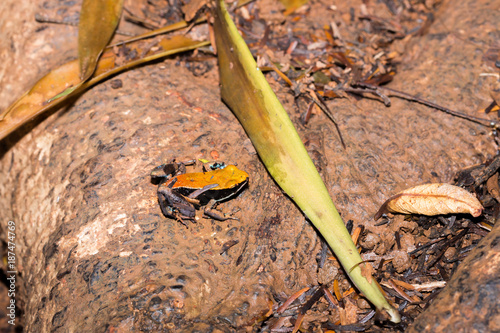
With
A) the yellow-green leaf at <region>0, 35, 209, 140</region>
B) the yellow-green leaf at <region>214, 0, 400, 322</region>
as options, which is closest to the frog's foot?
the yellow-green leaf at <region>214, 0, 400, 322</region>

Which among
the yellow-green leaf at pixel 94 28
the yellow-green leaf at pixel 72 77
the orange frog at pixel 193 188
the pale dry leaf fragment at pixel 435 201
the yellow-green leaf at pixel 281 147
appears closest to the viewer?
the yellow-green leaf at pixel 281 147

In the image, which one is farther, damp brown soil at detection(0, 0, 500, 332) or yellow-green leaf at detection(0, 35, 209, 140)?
yellow-green leaf at detection(0, 35, 209, 140)

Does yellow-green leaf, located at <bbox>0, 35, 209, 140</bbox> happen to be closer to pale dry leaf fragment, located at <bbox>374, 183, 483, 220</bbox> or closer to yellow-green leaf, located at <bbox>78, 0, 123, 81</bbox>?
yellow-green leaf, located at <bbox>78, 0, 123, 81</bbox>

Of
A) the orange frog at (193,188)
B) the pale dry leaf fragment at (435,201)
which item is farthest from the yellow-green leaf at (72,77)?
the pale dry leaf fragment at (435,201)

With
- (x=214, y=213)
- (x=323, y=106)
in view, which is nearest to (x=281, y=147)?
(x=214, y=213)

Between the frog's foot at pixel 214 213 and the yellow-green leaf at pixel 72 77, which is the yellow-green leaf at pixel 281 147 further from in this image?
the yellow-green leaf at pixel 72 77

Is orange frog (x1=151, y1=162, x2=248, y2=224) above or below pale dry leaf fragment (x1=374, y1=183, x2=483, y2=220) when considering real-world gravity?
above

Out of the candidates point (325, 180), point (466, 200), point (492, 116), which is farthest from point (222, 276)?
point (492, 116)
